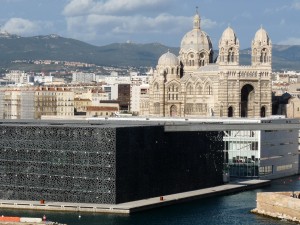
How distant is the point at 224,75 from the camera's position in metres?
128

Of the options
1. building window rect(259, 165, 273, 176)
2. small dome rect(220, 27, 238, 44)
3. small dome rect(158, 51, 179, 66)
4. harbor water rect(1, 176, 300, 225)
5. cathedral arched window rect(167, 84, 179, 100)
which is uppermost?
small dome rect(220, 27, 238, 44)

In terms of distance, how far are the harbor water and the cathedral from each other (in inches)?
2156

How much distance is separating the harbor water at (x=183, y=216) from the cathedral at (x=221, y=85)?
54772 millimetres

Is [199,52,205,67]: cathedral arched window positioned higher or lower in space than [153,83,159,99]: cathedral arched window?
higher

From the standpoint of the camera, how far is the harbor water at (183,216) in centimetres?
6525

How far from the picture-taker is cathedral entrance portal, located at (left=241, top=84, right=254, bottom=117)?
13112cm

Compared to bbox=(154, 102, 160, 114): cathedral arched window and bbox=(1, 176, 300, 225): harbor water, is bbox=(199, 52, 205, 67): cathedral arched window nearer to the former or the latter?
bbox=(154, 102, 160, 114): cathedral arched window

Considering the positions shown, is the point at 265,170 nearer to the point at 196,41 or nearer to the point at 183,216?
the point at 183,216

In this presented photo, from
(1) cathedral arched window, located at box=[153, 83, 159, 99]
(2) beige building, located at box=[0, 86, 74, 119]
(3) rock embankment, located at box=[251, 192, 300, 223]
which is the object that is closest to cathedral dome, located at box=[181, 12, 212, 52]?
(1) cathedral arched window, located at box=[153, 83, 159, 99]

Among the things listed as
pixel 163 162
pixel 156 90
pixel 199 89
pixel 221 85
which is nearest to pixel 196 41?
pixel 156 90

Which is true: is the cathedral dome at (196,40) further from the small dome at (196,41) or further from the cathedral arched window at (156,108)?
the cathedral arched window at (156,108)

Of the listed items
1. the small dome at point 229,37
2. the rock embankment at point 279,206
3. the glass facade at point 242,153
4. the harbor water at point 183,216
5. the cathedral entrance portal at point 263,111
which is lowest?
the harbor water at point 183,216

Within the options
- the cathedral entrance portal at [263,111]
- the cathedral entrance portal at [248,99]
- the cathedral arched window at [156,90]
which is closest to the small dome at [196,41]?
the cathedral arched window at [156,90]

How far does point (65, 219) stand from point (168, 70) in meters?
74.8
